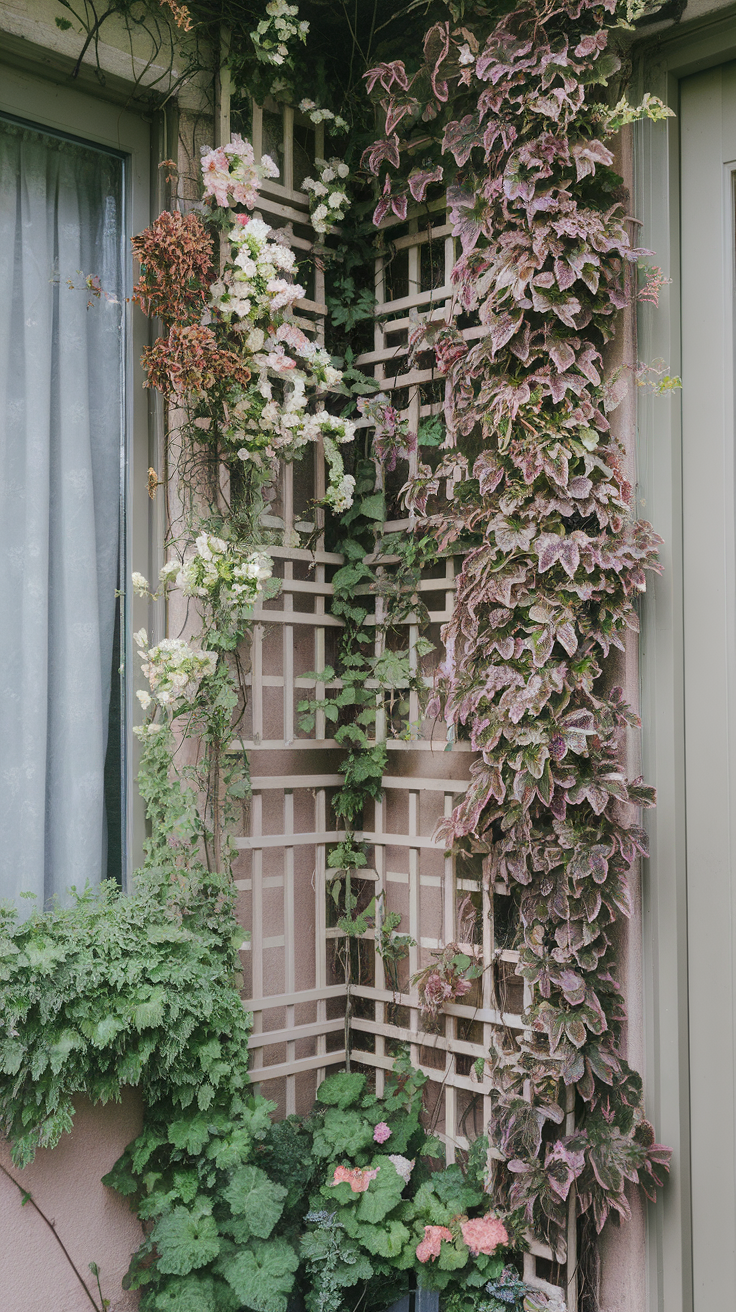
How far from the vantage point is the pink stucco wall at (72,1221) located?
70.1 inches

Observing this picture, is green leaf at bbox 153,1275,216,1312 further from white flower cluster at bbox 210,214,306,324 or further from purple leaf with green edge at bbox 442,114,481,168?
purple leaf with green edge at bbox 442,114,481,168

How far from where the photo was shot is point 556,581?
1.84 m

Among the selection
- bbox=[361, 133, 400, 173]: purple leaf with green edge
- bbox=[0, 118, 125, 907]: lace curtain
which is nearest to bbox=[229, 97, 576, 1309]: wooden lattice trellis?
bbox=[361, 133, 400, 173]: purple leaf with green edge

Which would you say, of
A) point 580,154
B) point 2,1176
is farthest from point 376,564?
point 2,1176

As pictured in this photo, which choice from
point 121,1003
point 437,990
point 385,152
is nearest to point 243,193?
point 385,152

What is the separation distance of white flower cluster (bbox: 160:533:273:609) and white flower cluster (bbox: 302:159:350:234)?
894 millimetres

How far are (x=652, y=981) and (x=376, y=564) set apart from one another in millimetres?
1169

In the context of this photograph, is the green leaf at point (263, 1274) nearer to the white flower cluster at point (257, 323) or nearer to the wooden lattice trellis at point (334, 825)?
the wooden lattice trellis at point (334, 825)

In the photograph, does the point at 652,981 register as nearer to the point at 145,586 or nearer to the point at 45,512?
the point at 145,586

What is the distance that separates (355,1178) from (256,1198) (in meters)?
0.23

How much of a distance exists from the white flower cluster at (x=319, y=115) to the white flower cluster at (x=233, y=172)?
28 cm

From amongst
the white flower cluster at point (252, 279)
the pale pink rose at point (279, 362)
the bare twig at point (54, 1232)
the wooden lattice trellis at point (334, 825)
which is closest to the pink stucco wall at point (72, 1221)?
the bare twig at point (54, 1232)

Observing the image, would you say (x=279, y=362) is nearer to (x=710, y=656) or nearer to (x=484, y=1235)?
(x=710, y=656)

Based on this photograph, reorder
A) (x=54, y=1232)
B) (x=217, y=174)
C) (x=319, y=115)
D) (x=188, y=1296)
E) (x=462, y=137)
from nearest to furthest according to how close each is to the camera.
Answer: (x=188, y=1296), (x=54, y=1232), (x=462, y=137), (x=217, y=174), (x=319, y=115)
